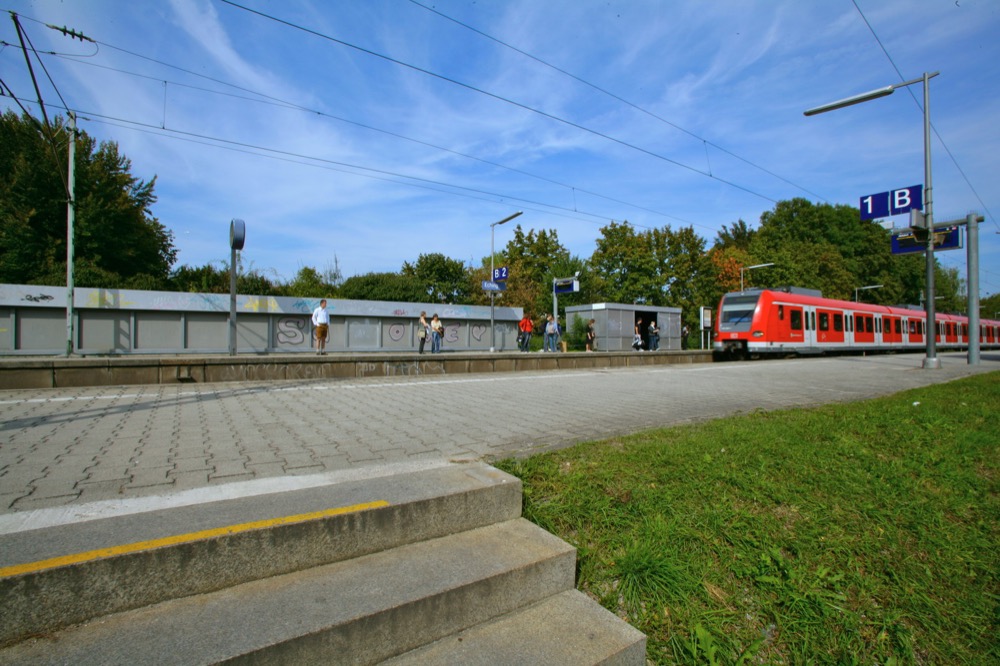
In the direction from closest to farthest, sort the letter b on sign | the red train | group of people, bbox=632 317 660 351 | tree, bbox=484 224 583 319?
the letter b on sign, the red train, group of people, bbox=632 317 660 351, tree, bbox=484 224 583 319

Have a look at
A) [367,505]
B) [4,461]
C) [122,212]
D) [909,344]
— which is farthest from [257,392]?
[909,344]

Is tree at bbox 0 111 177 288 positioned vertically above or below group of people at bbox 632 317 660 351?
above

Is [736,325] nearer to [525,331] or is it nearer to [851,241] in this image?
[525,331]

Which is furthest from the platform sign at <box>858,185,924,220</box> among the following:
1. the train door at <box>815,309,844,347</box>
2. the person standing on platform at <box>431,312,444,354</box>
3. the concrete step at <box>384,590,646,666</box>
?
the concrete step at <box>384,590,646,666</box>

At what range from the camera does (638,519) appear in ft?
9.62

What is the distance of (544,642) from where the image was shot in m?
2.06

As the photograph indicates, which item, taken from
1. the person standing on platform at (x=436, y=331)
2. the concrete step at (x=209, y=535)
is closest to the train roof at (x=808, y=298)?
the person standing on platform at (x=436, y=331)

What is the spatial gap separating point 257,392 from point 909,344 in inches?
1534

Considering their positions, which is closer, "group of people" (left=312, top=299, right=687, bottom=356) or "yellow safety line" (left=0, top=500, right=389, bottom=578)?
"yellow safety line" (left=0, top=500, right=389, bottom=578)

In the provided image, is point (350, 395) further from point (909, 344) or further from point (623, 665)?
point (909, 344)

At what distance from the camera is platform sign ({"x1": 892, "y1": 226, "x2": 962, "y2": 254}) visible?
644 inches

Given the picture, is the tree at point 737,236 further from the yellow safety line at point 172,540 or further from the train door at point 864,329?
the yellow safety line at point 172,540

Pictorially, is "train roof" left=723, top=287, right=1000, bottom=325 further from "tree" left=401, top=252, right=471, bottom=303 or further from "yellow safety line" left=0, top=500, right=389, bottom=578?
"tree" left=401, top=252, right=471, bottom=303

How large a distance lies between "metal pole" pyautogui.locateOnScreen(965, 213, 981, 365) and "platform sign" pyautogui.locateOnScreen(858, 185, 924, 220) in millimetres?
3768
